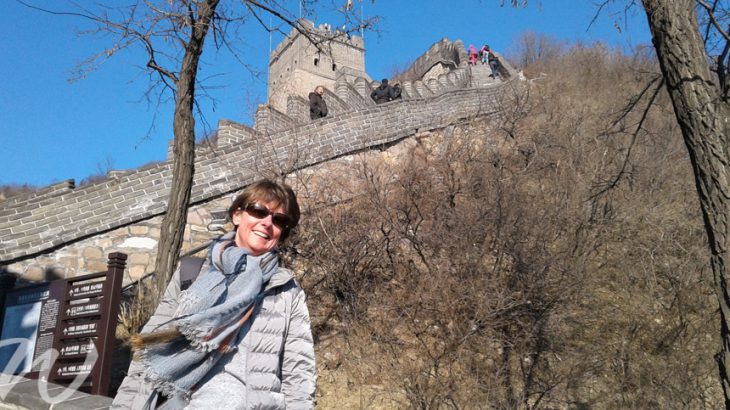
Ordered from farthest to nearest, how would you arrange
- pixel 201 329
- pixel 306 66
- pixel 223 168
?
pixel 306 66, pixel 223 168, pixel 201 329

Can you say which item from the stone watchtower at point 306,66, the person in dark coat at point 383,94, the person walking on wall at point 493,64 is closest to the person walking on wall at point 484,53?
the person walking on wall at point 493,64

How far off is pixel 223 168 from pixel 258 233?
8378mm

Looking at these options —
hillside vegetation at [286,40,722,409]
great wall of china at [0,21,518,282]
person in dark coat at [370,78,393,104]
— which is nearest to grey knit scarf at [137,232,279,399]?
hillside vegetation at [286,40,722,409]

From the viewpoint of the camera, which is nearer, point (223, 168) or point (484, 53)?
point (223, 168)

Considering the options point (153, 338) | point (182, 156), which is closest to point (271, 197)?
point (153, 338)

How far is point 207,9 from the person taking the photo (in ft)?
18.5

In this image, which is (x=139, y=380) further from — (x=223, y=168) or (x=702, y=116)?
(x=223, y=168)

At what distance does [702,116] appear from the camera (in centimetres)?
355

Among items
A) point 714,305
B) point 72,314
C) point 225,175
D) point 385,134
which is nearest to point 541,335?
point 714,305

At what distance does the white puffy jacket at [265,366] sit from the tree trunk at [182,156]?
2.85m

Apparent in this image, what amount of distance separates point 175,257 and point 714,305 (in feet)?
22.4

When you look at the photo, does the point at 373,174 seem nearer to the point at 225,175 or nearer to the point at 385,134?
the point at 225,175

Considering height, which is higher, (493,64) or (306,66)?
(306,66)

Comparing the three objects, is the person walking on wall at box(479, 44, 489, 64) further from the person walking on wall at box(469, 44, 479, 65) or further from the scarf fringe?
the scarf fringe
